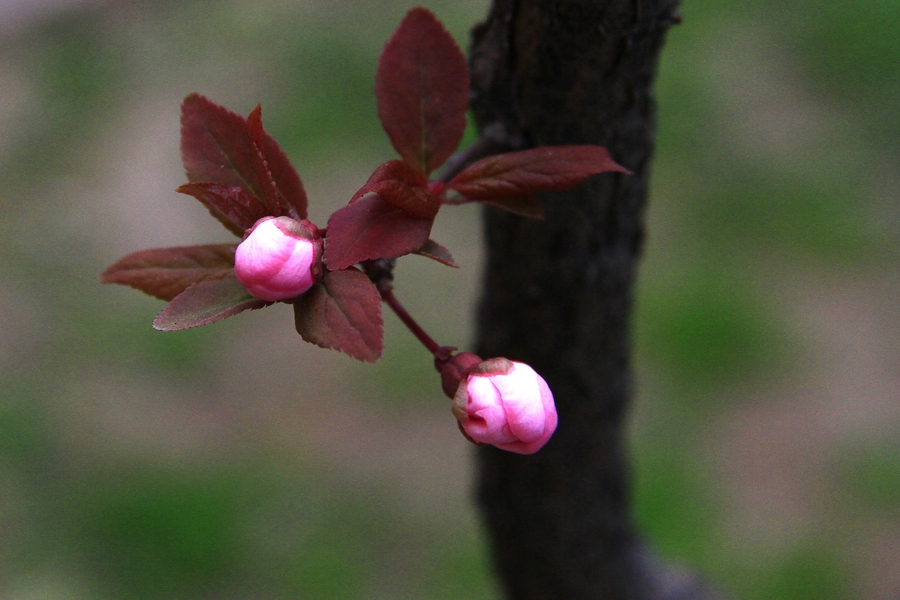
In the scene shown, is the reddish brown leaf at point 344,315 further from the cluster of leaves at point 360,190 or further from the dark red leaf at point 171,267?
the dark red leaf at point 171,267

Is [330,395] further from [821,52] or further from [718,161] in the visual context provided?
[821,52]

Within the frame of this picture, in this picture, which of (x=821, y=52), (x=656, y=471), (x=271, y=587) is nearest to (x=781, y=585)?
(x=656, y=471)

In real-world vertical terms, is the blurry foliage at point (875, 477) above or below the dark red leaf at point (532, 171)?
below

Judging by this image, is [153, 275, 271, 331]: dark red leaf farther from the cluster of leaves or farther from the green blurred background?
the green blurred background

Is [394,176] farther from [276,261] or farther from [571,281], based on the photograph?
[571,281]

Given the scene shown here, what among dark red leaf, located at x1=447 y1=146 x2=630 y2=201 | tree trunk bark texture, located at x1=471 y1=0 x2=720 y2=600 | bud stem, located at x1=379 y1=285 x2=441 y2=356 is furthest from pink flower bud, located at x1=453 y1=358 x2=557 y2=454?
tree trunk bark texture, located at x1=471 y1=0 x2=720 y2=600

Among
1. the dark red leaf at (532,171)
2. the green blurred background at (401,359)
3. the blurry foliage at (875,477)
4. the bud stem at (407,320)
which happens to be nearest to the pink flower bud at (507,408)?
the bud stem at (407,320)

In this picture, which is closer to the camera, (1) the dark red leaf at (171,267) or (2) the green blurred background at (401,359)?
(1) the dark red leaf at (171,267)
